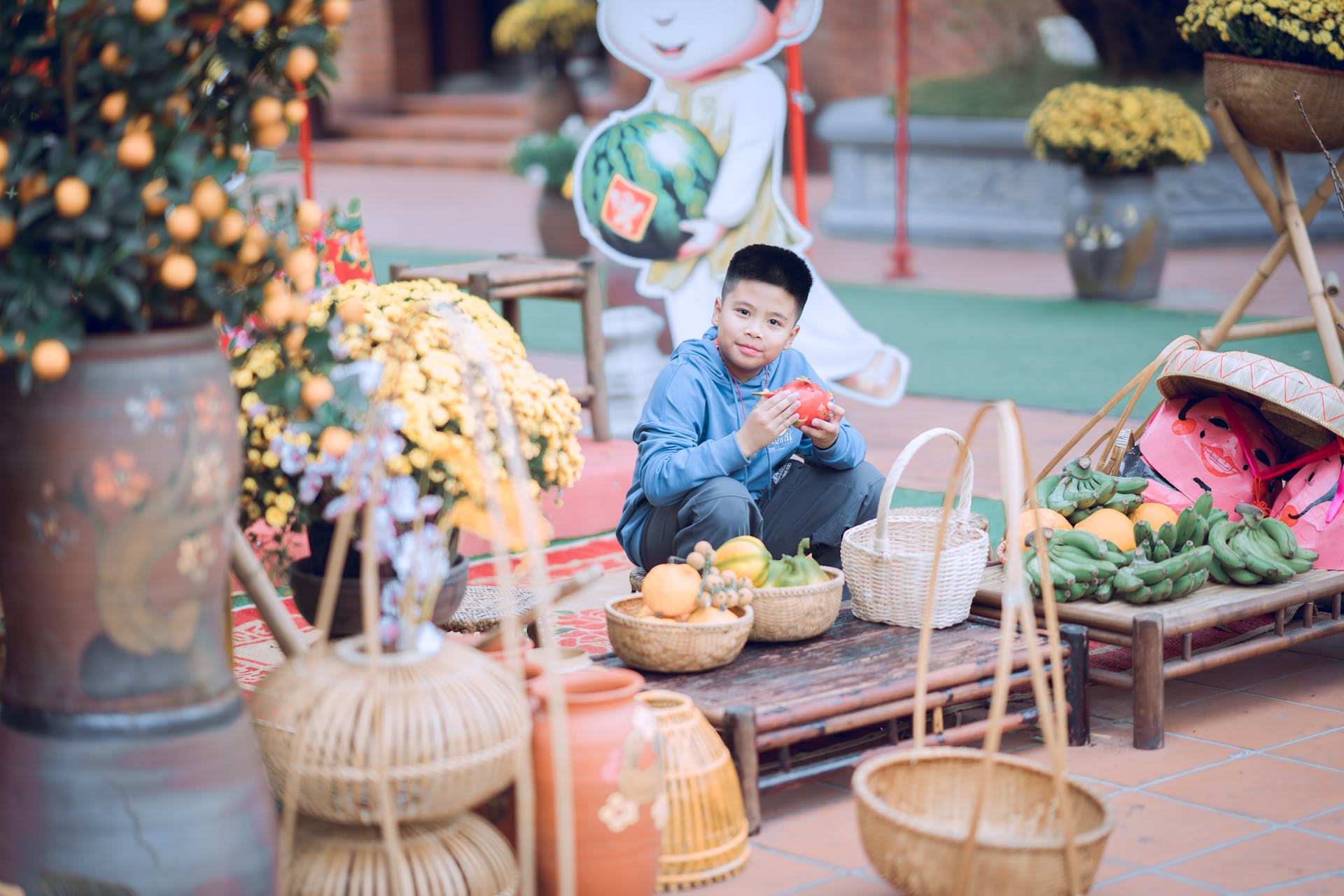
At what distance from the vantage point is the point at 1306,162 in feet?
42.1

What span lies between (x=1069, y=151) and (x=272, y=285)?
828 centimetres

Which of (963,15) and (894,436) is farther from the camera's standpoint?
(963,15)

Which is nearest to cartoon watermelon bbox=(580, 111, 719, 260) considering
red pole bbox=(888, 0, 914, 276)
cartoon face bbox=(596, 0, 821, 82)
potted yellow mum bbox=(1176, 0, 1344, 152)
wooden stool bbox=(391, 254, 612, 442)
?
cartoon face bbox=(596, 0, 821, 82)

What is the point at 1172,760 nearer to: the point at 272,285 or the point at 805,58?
the point at 272,285

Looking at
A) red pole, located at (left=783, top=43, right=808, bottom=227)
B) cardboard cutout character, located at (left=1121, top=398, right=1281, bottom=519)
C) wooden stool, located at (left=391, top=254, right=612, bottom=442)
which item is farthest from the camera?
red pole, located at (left=783, top=43, right=808, bottom=227)

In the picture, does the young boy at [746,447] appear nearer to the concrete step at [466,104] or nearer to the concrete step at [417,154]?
the concrete step at [417,154]

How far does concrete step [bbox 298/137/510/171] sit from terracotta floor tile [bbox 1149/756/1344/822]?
16.0 metres

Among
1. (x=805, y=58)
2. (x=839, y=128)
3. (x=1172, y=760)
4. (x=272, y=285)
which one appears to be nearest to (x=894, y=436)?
(x=1172, y=760)

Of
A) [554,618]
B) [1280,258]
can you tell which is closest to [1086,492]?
[554,618]

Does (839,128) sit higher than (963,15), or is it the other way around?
(963,15)

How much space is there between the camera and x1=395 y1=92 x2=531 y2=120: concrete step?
66.1ft

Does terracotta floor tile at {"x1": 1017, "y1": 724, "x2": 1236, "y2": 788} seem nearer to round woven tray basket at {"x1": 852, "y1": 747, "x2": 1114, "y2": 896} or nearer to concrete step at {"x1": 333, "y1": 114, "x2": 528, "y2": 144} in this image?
round woven tray basket at {"x1": 852, "y1": 747, "x2": 1114, "y2": 896}

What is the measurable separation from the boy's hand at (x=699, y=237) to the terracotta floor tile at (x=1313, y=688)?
3117 mm

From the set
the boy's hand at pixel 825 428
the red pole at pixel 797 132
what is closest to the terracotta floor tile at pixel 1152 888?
the boy's hand at pixel 825 428
